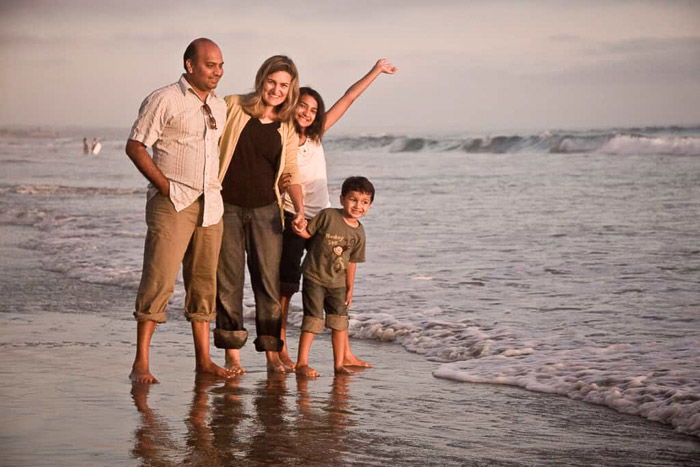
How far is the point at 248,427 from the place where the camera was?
175 inches

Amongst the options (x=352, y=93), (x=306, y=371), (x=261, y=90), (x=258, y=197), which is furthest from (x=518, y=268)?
(x=261, y=90)

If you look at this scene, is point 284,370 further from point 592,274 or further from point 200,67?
point 592,274

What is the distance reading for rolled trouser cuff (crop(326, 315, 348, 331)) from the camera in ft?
18.7

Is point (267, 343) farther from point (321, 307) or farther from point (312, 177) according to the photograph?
point (312, 177)

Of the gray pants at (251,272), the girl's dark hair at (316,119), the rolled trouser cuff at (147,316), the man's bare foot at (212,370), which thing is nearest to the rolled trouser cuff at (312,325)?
the gray pants at (251,272)

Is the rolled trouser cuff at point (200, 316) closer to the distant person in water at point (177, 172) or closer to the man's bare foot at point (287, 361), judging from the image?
the distant person in water at point (177, 172)

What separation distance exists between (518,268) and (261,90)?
4.73 meters

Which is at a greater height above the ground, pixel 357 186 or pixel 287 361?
pixel 357 186

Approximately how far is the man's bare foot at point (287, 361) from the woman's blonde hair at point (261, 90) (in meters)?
1.29

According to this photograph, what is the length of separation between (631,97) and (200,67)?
3360 cm

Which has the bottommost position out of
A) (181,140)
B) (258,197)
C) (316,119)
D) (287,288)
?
(287,288)

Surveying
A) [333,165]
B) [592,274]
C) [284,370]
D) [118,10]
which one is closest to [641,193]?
[592,274]

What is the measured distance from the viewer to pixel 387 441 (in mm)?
4301

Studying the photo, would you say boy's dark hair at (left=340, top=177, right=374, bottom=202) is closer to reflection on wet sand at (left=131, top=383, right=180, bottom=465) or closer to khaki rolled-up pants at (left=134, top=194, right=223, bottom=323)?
khaki rolled-up pants at (left=134, top=194, right=223, bottom=323)
